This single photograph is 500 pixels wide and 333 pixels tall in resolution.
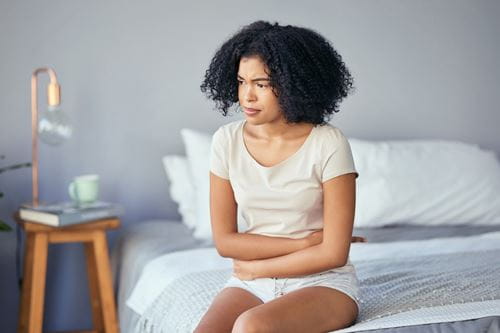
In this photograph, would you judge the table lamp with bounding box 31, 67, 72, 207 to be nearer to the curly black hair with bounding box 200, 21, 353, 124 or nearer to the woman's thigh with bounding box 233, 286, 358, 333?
the curly black hair with bounding box 200, 21, 353, 124

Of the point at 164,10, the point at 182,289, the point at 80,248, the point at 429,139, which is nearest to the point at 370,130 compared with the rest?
the point at 429,139

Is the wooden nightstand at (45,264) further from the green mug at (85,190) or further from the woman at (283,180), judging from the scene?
the woman at (283,180)

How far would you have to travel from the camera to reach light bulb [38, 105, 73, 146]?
2.55 metres

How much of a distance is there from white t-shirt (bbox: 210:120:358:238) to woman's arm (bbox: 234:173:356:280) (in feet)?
0.10

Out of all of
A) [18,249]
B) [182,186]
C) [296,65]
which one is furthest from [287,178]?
[18,249]

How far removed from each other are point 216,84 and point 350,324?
23.4 inches

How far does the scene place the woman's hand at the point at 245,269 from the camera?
64.3 inches

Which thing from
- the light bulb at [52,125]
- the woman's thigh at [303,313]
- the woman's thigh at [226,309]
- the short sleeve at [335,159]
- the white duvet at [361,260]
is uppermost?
the short sleeve at [335,159]

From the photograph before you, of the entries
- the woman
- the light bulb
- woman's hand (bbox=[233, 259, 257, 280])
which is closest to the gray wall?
the light bulb

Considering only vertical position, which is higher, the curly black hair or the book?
the curly black hair

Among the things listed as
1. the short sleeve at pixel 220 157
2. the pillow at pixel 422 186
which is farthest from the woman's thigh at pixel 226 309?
the pillow at pixel 422 186

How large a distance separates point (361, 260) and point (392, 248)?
19cm

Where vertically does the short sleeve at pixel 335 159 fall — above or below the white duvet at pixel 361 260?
above

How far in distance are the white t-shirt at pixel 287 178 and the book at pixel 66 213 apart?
34.9 inches
